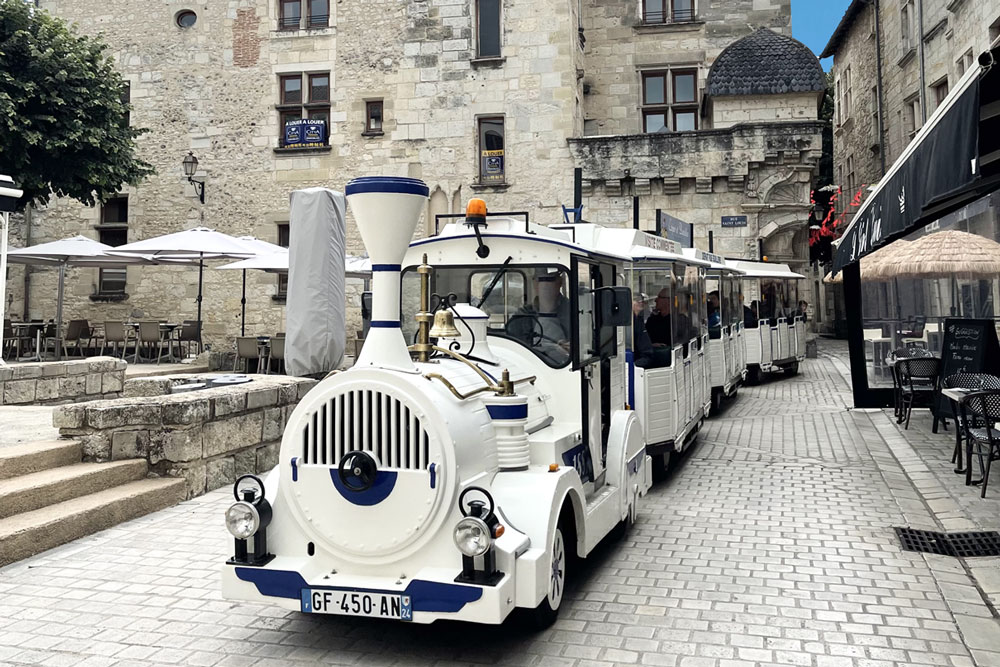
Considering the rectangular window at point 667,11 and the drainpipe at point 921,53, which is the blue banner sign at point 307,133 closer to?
the rectangular window at point 667,11

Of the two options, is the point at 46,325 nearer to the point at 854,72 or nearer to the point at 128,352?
the point at 128,352

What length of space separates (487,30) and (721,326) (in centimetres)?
Answer: 1087

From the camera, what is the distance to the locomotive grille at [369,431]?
3.88 meters

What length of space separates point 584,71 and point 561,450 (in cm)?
1901

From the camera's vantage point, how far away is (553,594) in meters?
4.30

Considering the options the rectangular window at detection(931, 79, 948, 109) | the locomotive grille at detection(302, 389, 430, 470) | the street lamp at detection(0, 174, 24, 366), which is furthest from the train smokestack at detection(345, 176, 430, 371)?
the rectangular window at detection(931, 79, 948, 109)

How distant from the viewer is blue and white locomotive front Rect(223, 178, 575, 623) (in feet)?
12.4

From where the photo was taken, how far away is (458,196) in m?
20.2

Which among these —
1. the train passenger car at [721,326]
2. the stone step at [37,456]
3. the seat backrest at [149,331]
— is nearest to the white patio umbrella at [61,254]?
the seat backrest at [149,331]

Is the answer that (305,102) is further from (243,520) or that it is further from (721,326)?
(243,520)

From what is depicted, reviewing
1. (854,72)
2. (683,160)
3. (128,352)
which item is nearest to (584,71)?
(683,160)

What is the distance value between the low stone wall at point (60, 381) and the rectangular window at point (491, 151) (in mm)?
10728

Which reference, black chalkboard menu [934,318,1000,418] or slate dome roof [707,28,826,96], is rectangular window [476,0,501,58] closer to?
slate dome roof [707,28,826,96]

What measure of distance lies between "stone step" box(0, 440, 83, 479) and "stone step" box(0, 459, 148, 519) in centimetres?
5
